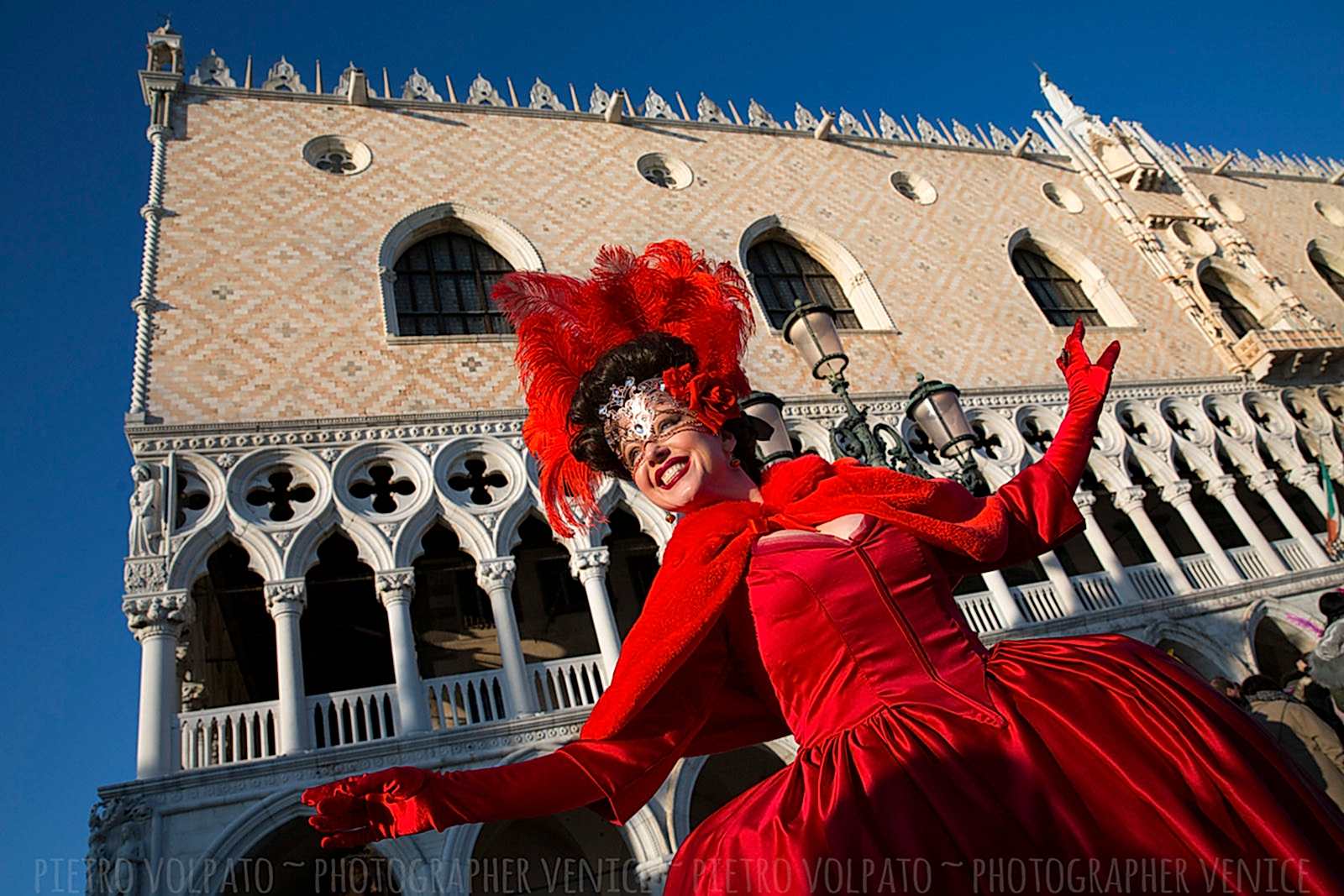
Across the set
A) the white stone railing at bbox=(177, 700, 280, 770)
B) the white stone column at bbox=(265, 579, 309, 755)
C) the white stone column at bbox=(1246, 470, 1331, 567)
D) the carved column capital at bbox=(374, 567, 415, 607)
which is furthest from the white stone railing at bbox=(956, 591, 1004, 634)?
the white stone railing at bbox=(177, 700, 280, 770)

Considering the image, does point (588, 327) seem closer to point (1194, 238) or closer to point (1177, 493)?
point (1177, 493)

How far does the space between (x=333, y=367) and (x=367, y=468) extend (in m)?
1.10

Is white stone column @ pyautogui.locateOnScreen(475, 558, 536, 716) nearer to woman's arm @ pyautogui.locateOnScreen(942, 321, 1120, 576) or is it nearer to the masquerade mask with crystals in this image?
the masquerade mask with crystals

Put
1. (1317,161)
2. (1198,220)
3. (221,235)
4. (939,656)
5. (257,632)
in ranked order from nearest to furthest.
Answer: (939,656), (221,235), (257,632), (1198,220), (1317,161)

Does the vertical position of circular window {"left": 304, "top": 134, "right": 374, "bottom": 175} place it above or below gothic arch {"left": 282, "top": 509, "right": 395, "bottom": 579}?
above

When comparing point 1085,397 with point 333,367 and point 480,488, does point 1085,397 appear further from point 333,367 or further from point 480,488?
point 333,367

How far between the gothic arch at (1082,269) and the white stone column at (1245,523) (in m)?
2.54

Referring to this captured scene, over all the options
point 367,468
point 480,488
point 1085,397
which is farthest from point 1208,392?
point 1085,397

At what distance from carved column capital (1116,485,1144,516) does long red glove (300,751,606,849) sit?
9041 mm

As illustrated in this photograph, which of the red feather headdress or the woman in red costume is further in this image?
the red feather headdress

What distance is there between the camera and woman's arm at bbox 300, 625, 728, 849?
144cm

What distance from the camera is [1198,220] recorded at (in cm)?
1352

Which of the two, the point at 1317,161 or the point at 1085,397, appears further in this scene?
the point at 1317,161

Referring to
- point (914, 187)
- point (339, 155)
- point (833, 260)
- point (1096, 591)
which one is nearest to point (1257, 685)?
point (1096, 591)
